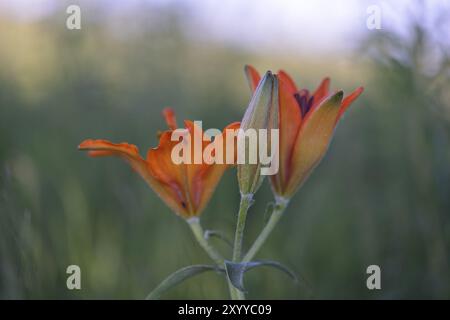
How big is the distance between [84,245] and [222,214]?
17.2 inches

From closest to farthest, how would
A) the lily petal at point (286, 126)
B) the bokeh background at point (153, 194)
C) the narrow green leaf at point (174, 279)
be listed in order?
the narrow green leaf at point (174, 279), the lily petal at point (286, 126), the bokeh background at point (153, 194)

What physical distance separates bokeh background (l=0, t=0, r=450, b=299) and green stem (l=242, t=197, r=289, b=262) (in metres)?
0.12

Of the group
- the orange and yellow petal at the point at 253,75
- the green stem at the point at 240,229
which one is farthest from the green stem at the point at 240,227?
the orange and yellow petal at the point at 253,75

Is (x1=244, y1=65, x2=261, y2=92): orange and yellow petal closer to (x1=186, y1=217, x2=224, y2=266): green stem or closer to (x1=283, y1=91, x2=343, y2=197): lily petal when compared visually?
(x1=283, y1=91, x2=343, y2=197): lily petal

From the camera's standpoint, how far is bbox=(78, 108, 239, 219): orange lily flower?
3.20 feet

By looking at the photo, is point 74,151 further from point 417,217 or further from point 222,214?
point 417,217

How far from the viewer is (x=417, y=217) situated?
1714 millimetres

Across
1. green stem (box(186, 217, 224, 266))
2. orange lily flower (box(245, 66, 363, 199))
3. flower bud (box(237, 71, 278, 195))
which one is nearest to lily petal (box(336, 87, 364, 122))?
orange lily flower (box(245, 66, 363, 199))

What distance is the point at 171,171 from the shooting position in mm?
1033

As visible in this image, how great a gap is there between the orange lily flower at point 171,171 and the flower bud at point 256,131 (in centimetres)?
4

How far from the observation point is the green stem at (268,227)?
0.98 meters

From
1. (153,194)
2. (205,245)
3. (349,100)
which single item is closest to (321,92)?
(349,100)

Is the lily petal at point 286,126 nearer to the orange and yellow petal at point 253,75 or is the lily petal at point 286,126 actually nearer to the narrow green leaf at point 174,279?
the orange and yellow petal at point 253,75
